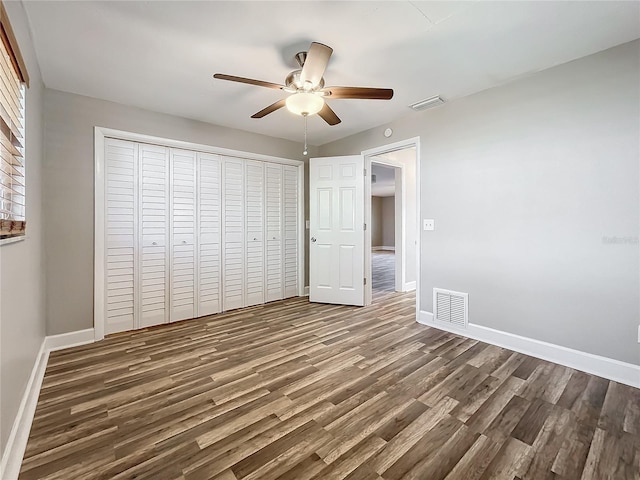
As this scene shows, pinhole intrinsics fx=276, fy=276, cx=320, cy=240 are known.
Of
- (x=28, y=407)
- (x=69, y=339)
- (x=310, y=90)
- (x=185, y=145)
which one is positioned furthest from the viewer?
(x=185, y=145)

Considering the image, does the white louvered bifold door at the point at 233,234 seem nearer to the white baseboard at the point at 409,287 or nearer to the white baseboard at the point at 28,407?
the white baseboard at the point at 28,407

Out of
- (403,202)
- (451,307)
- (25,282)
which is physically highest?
(403,202)

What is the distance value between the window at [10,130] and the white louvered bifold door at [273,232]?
2639mm

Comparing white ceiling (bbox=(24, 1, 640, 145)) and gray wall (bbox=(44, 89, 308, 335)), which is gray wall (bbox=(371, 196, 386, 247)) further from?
gray wall (bbox=(44, 89, 308, 335))

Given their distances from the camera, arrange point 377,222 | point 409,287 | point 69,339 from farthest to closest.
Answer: point 377,222
point 409,287
point 69,339

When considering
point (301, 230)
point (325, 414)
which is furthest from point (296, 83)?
point (301, 230)

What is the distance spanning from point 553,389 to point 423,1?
269 centimetres

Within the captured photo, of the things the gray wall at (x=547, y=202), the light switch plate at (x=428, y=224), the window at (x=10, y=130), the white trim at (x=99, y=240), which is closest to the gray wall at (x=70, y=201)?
the white trim at (x=99, y=240)

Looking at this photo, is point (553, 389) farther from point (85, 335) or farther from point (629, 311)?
point (85, 335)

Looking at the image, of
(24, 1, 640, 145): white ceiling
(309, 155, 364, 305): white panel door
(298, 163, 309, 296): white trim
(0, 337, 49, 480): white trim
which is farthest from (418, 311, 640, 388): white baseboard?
(0, 337, 49, 480): white trim

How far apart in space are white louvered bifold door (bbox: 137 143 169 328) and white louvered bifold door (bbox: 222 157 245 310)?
0.70 m

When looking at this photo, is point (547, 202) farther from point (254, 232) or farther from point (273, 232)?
point (254, 232)

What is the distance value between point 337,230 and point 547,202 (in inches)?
94.5

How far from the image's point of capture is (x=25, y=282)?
1.73 m
